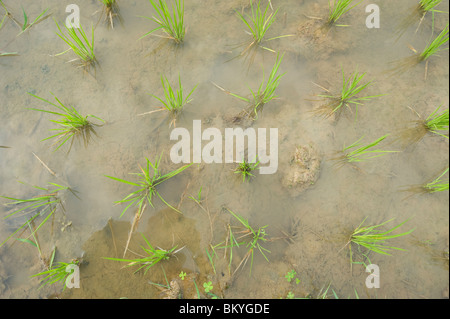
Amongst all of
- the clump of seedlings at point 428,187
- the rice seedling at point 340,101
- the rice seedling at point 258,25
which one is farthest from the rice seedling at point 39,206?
the clump of seedlings at point 428,187

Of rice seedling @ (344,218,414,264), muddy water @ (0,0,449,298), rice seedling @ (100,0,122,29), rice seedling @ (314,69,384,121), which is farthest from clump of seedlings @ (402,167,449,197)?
rice seedling @ (100,0,122,29)

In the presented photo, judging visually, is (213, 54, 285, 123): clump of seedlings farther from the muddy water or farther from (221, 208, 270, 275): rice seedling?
(221, 208, 270, 275): rice seedling

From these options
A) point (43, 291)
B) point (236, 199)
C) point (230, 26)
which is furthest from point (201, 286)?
point (230, 26)

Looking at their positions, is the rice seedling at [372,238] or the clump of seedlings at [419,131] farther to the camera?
the clump of seedlings at [419,131]

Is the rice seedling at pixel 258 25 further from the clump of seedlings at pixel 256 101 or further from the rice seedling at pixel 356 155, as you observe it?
the rice seedling at pixel 356 155

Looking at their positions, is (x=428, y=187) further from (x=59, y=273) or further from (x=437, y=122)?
(x=59, y=273)

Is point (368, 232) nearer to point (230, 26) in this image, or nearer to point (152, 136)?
point (152, 136)
